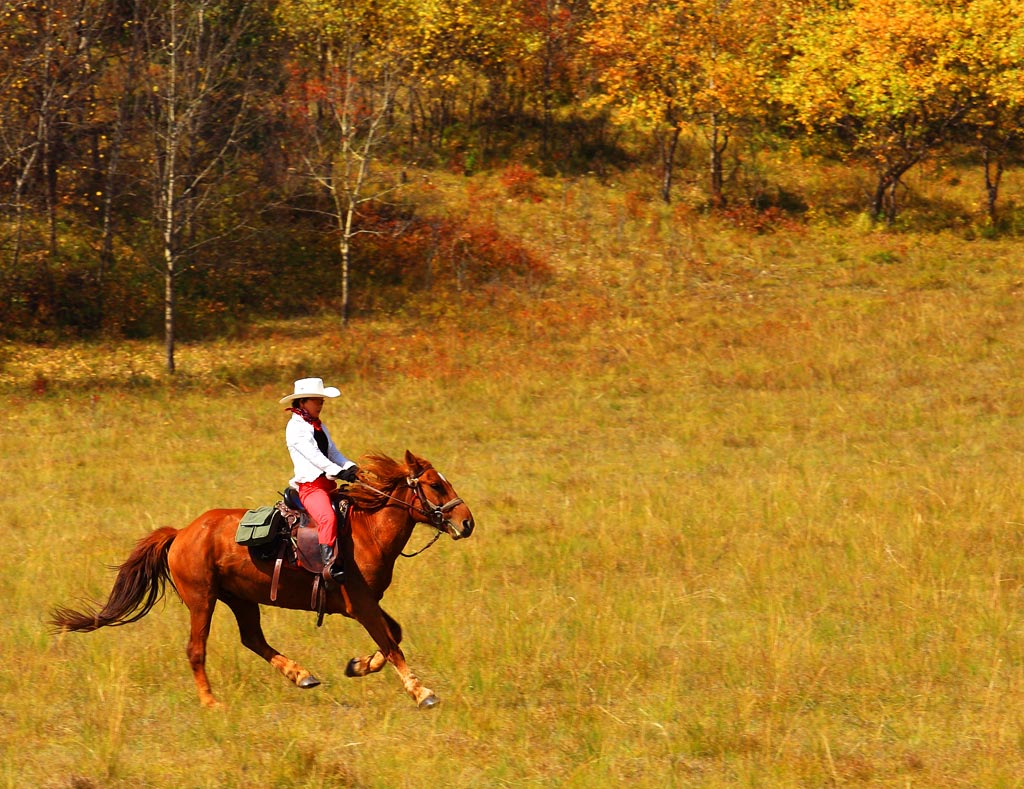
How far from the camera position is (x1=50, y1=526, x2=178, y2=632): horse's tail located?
9.53 m

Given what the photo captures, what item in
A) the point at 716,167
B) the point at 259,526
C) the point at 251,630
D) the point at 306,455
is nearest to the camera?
the point at 259,526

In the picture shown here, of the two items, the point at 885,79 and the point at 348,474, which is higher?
the point at 885,79

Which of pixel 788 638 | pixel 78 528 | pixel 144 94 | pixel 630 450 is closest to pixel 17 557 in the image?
pixel 78 528

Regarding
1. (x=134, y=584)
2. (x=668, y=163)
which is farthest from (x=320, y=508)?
(x=668, y=163)

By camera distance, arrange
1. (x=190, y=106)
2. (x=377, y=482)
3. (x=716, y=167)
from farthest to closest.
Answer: (x=716, y=167)
(x=190, y=106)
(x=377, y=482)

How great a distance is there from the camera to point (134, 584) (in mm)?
9539

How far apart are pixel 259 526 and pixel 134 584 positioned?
133cm

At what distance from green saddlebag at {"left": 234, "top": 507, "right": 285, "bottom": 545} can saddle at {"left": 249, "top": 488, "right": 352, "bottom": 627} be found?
0.05m

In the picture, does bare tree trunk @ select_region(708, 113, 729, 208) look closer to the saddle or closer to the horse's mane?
the horse's mane

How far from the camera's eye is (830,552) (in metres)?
13.2

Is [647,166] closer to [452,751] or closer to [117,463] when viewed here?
[117,463]

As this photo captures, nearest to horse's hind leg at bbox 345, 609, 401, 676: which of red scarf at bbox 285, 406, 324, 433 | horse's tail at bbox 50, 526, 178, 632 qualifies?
red scarf at bbox 285, 406, 324, 433

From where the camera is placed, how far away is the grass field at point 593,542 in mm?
7957

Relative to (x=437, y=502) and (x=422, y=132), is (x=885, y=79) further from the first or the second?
(x=437, y=502)
